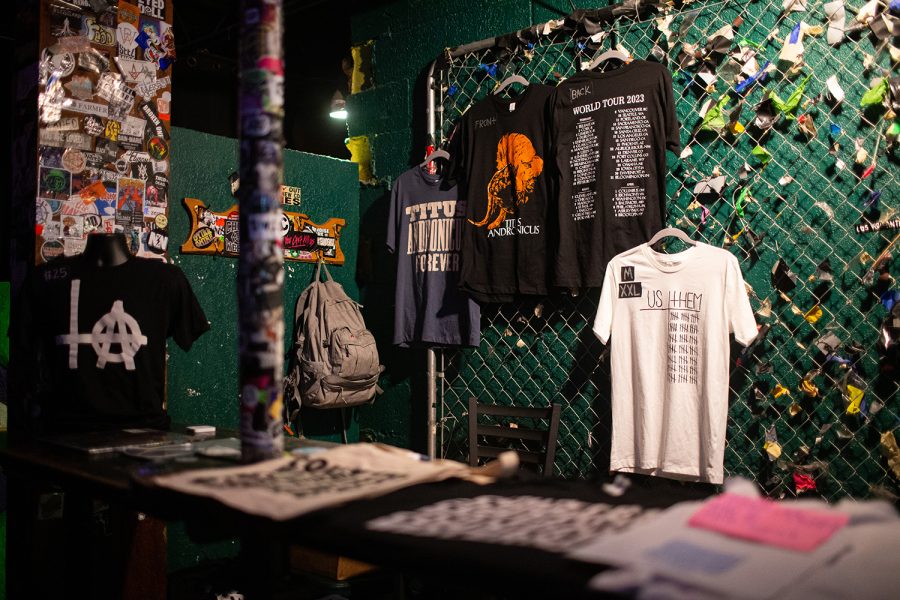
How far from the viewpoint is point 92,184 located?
2.92m

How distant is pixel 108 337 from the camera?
2570 millimetres

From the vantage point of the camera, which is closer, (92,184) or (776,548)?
(776,548)

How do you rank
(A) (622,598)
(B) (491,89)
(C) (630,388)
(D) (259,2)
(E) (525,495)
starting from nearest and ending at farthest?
(A) (622,598), (E) (525,495), (D) (259,2), (C) (630,388), (B) (491,89)

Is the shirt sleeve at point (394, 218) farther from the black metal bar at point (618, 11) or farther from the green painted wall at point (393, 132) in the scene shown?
the black metal bar at point (618, 11)

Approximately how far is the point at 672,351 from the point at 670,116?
946mm

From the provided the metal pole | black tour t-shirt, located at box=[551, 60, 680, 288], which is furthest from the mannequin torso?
black tour t-shirt, located at box=[551, 60, 680, 288]

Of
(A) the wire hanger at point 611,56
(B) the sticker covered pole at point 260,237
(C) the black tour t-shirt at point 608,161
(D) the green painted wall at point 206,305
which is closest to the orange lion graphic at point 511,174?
(C) the black tour t-shirt at point 608,161

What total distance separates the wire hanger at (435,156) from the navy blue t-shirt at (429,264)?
0.04 metres

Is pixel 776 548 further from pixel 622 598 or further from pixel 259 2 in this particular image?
pixel 259 2

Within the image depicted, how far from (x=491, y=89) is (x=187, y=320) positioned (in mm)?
1896

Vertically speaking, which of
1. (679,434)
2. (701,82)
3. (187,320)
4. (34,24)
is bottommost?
(679,434)

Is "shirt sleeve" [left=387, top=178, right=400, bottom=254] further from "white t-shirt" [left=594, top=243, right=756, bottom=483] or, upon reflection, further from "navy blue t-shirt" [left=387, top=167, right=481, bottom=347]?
"white t-shirt" [left=594, top=243, right=756, bottom=483]

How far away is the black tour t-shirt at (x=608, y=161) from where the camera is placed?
2893 mm

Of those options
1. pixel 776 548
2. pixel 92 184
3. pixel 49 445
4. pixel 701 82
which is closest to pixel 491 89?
pixel 701 82
